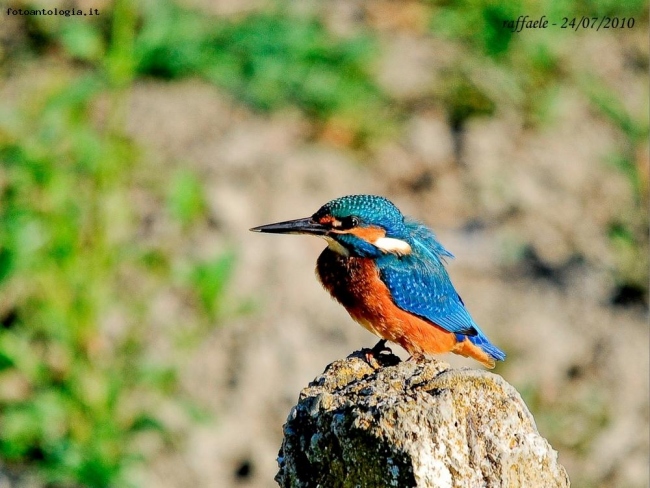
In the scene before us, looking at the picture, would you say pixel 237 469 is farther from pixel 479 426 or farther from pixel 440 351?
pixel 479 426

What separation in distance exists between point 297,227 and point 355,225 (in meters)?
0.21

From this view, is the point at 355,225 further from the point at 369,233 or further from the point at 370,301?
the point at 370,301

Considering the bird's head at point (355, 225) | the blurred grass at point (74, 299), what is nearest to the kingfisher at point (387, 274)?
the bird's head at point (355, 225)

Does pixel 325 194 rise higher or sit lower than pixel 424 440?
lower

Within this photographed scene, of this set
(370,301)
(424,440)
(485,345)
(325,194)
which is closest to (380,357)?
(370,301)

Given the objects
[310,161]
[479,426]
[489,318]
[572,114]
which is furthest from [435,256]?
[572,114]

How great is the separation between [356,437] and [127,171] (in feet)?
14.5

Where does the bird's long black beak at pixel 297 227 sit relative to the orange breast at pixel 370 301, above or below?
above

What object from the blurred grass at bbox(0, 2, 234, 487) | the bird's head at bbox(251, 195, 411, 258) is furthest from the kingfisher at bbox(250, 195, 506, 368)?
the blurred grass at bbox(0, 2, 234, 487)

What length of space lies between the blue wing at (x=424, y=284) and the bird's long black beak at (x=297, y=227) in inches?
11.7

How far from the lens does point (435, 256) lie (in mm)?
3967

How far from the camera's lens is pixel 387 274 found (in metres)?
3.80

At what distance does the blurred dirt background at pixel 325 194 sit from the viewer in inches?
217

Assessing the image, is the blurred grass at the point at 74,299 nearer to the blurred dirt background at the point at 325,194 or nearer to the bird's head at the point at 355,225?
the blurred dirt background at the point at 325,194
